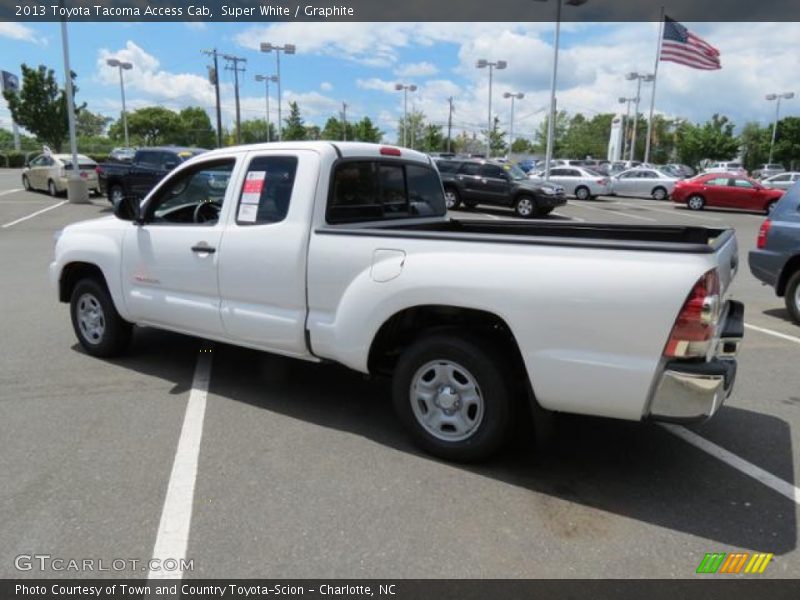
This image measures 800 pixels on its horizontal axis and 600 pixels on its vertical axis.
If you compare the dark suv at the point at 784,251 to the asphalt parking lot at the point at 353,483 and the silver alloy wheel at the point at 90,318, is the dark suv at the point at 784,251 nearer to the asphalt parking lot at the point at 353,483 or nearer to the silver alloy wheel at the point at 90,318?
the asphalt parking lot at the point at 353,483

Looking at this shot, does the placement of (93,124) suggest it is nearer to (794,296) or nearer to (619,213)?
(619,213)

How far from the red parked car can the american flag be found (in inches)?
251

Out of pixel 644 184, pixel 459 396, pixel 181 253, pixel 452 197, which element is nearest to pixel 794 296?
pixel 459 396

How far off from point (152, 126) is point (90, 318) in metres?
110

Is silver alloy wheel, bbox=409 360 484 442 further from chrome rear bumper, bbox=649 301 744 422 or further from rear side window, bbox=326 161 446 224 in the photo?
rear side window, bbox=326 161 446 224

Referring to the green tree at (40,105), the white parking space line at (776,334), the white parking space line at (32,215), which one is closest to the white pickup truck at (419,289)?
the white parking space line at (776,334)

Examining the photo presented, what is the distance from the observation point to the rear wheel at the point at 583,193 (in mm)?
29503

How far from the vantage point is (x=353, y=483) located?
355 cm

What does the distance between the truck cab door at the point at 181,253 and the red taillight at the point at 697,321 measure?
3074mm

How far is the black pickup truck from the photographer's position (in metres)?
17.9

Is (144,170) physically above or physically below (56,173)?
above

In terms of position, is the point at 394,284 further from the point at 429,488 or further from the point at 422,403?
the point at 429,488

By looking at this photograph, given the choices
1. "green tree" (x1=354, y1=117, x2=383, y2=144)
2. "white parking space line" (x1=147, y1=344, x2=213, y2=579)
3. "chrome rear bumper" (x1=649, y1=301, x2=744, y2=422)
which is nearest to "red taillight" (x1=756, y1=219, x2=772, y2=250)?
"chrome rear bumper" (x1=649, y1=301, x2=744, y2=422)
